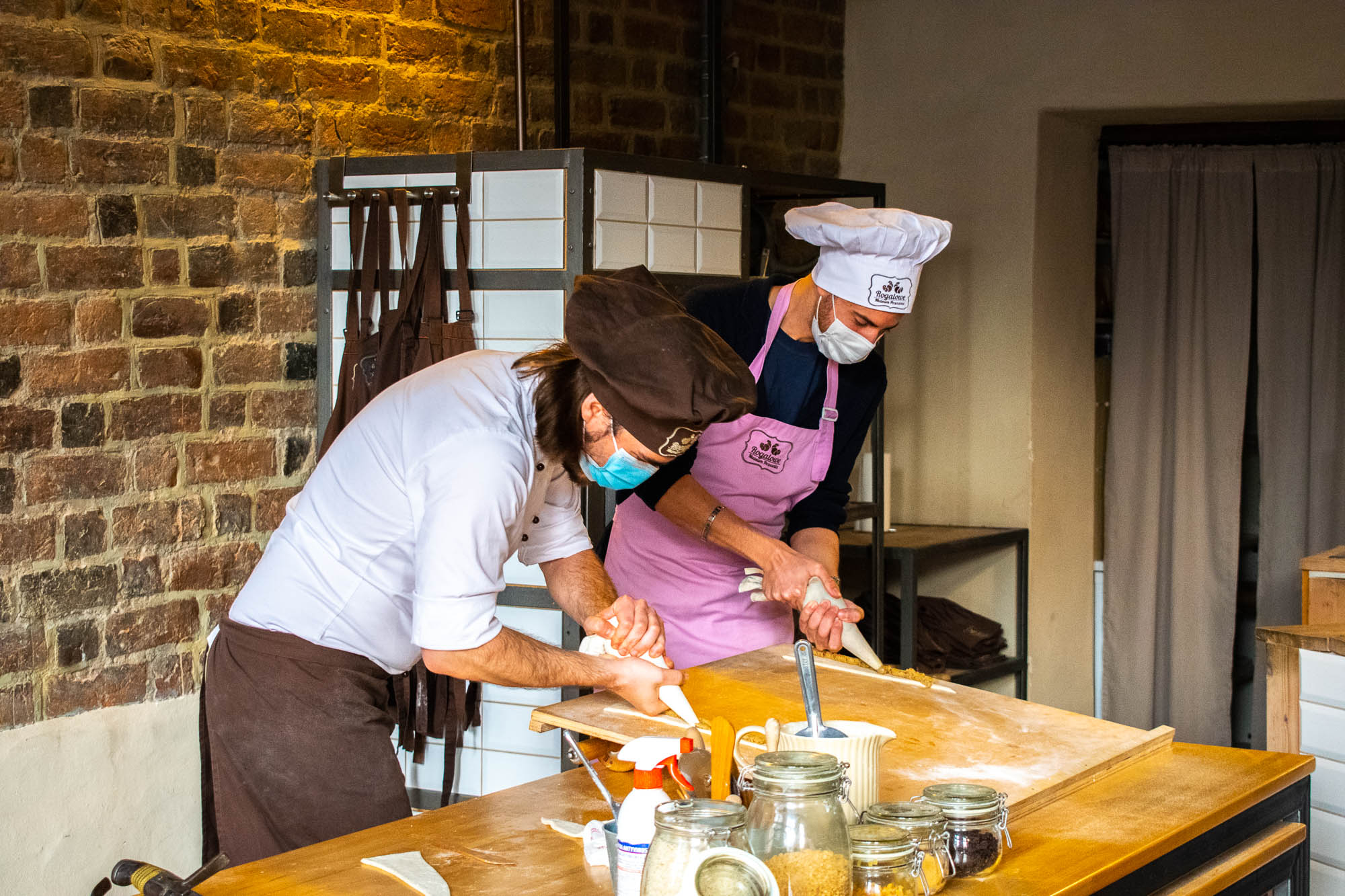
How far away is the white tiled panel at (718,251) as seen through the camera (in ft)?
10.8

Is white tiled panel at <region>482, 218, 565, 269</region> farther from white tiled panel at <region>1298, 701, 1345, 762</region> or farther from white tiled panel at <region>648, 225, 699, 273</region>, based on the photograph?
white tiled panel at <region>1298, 701, 1345, 762</region>

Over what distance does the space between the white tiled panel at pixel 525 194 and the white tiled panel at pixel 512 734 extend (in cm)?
121

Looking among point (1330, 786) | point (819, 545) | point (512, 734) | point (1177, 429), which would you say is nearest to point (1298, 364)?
point (1177, 429)

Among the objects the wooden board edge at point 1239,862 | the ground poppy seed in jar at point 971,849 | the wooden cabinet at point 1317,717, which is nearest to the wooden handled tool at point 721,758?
the ground poppy seed in jar at point 971,849

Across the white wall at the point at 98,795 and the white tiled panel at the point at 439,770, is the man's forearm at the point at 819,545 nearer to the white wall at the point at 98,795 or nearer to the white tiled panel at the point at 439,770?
the white tiled panel at the point at 439,770

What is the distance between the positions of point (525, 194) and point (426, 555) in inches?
64.5

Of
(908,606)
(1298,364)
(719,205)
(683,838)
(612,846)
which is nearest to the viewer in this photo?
(683,838)

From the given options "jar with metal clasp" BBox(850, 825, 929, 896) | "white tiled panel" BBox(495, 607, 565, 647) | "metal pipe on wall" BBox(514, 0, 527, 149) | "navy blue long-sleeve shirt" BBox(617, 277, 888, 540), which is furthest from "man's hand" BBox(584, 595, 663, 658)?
"metal pipe on wall" BBox(514, 0, 527, 149)

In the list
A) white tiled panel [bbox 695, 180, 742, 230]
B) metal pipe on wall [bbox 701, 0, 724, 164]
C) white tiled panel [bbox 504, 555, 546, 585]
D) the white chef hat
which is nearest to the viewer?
the white chef hat

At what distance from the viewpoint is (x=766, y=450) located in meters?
2.62

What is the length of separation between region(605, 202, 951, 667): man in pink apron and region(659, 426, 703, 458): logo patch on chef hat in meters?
0.76

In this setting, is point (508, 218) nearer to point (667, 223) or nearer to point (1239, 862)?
point (667, 223)

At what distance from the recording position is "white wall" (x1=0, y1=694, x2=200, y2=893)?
272 centimetres

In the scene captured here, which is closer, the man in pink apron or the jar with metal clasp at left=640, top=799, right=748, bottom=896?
the jar with metal clasp at left=640, top=799, right=748, bottom=896
